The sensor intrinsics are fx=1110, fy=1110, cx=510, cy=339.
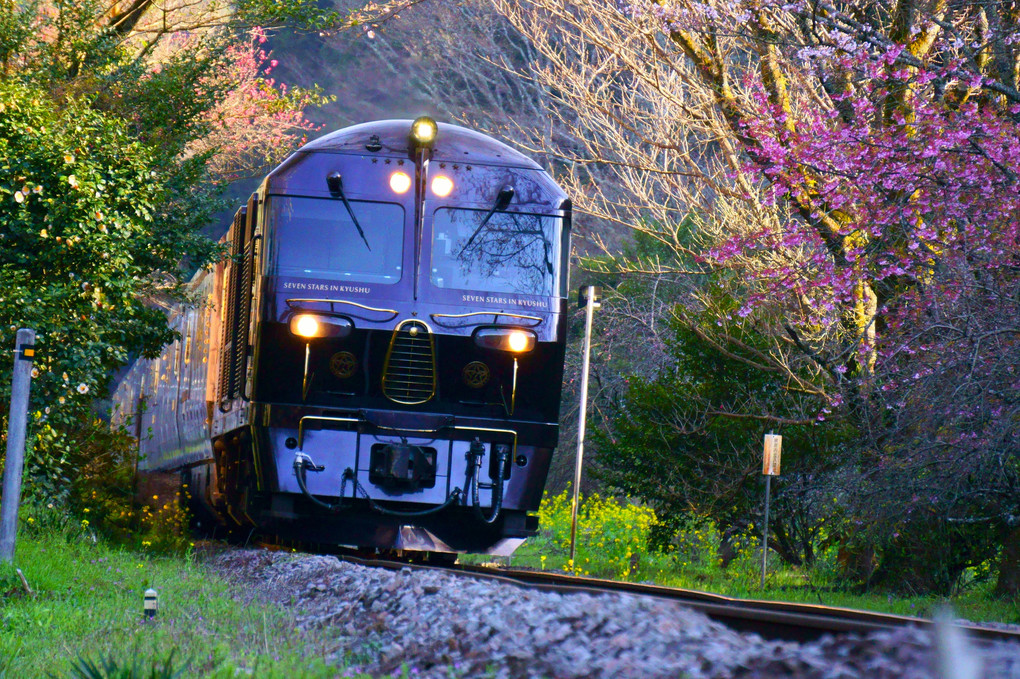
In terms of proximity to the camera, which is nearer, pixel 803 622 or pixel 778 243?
pixel 803 622

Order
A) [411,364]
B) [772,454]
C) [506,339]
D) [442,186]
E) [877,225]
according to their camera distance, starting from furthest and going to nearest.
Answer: [772,454]
[877,225]
[442,186]
[506,339]
[411,364]

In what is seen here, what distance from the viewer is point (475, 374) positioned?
30.4 ft

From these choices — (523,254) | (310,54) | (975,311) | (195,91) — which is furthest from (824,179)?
(310,54)

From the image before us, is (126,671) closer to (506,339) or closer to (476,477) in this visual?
(476,477)

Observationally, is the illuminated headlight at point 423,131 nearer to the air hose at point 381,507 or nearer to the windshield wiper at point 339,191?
the windshield wiper at point 339,191

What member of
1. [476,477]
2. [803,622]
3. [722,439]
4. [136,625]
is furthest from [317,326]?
[722,439]

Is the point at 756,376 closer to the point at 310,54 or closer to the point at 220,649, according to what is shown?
the point at 220,649

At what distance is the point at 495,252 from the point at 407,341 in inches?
42.7

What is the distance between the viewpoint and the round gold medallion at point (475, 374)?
9.25 m

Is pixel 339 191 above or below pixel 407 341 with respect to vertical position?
above

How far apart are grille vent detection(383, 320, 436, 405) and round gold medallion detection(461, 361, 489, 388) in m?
0.27

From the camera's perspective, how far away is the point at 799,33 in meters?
13.8

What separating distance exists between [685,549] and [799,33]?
7.38 metres

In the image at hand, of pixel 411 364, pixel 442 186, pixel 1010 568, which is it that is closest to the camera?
pixel 411 364
